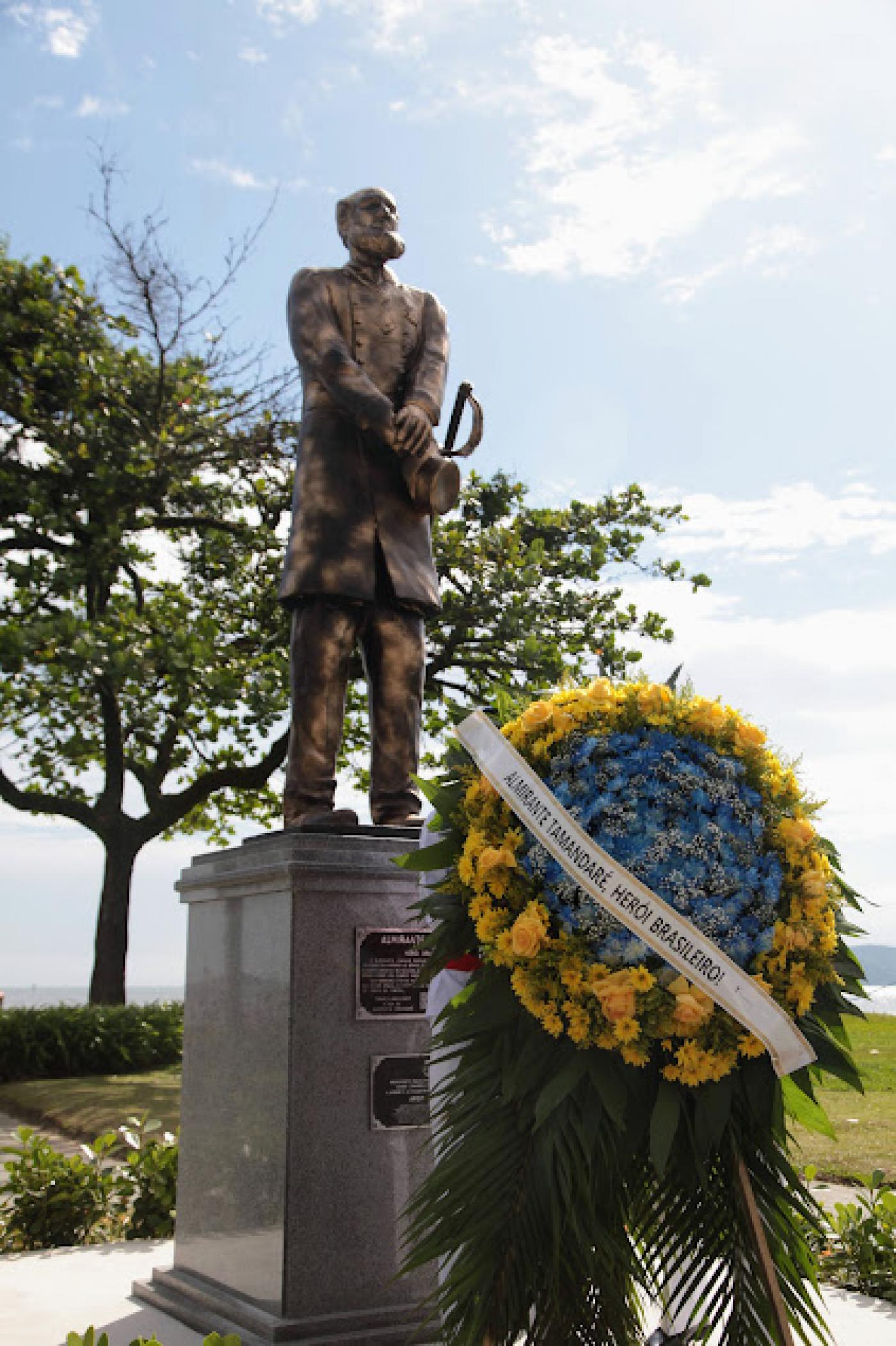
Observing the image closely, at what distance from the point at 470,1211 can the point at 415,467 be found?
3362 millimetres

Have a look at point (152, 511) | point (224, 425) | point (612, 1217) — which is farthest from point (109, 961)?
point (612, 1217)

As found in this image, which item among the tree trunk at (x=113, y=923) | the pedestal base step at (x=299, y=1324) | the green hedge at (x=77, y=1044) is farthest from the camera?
the tree trunk at (x=113, y=923)

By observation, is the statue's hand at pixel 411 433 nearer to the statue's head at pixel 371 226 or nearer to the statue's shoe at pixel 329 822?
the statue's head at pixel 371 226

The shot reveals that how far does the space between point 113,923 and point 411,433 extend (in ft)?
43.4

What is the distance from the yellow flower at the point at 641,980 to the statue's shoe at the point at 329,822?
2.26 m

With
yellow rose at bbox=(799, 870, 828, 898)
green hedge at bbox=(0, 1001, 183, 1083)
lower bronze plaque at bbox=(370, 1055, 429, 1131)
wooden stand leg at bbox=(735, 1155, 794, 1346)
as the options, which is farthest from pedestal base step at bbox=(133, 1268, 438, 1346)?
green hedge at bbox=(0, 1001, 183, 1083)

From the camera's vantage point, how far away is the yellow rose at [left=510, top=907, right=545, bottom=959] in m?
2.69

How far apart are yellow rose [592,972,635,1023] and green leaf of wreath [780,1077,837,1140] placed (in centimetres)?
48

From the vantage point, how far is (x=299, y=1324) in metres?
4.07

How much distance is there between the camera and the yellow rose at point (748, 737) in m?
3.02

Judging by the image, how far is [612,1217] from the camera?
2.78m

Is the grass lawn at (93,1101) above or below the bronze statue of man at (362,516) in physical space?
below

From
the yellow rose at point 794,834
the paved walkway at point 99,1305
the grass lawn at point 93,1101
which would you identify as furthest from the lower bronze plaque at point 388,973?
the grass lawn at point 93,1101

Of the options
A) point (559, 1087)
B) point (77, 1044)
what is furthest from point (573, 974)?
point (77, 1044)
